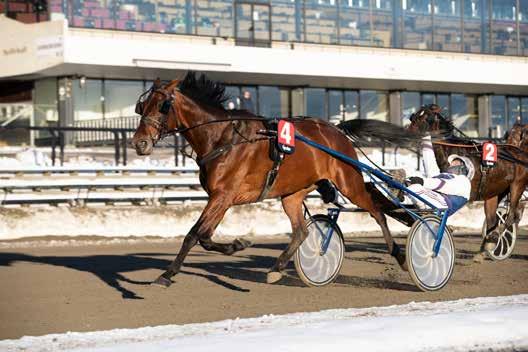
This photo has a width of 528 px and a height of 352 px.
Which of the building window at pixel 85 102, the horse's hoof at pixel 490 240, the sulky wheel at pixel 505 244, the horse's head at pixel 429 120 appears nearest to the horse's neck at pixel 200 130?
the horse's head at pixel 429 120

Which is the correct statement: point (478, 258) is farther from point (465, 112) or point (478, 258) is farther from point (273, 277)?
point (465, 112)

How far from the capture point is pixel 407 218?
1025 cm

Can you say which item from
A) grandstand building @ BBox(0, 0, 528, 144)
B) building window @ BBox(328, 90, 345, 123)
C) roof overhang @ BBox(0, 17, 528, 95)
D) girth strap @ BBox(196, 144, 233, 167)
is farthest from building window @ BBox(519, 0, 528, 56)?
girth strap @ BBox(196, 144, 233, 167)

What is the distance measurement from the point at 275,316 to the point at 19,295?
2905mm

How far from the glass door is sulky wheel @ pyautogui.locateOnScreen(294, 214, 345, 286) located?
75.3 feet

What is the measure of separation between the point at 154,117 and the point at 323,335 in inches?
141

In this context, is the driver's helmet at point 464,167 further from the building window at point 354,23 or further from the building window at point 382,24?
the building window at point 382,24

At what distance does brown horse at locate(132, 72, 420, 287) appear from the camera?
356 inches

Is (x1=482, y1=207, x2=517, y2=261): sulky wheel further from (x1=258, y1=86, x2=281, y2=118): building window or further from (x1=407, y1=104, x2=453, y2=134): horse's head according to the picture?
(x1=258, y1=86, x2=281, y2=118): building window

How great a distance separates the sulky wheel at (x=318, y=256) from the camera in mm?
9812

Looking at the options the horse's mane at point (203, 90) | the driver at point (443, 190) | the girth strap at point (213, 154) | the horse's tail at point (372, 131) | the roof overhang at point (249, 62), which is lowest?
the driver at point (443, 190)

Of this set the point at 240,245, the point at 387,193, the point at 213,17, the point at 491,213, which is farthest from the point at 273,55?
the point at 240,245

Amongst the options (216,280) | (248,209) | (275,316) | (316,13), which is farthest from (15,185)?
(316,13)

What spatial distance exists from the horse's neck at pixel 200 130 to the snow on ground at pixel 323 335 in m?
2.53
